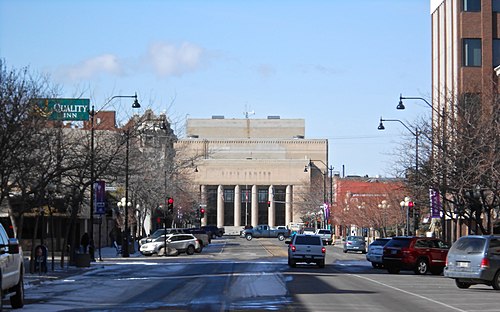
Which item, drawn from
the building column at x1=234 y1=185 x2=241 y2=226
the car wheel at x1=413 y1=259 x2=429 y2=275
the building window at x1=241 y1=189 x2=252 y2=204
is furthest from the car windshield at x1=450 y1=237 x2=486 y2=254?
the building column at x1=234 y1=185 x2=241 y2=226

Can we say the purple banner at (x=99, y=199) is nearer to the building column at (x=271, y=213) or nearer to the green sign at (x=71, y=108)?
the green sign at (x=71, y=108)

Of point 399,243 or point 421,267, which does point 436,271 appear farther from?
point 399,243

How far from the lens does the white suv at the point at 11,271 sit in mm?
18703

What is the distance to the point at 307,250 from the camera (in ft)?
137

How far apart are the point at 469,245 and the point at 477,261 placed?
948 millimetres

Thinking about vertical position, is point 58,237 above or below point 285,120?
below

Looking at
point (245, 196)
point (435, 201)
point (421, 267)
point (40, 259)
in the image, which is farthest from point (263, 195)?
point (40, 259)

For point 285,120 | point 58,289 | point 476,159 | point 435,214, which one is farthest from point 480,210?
point 285,120

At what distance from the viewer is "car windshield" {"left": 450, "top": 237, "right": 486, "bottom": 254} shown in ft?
91.9

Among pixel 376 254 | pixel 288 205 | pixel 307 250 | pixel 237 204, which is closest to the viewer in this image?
pixel 307 250

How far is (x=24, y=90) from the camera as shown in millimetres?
30703

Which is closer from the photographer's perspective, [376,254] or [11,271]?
[11,271]

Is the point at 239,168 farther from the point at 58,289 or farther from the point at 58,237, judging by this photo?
the point at 58,289

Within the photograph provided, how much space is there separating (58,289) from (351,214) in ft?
201
